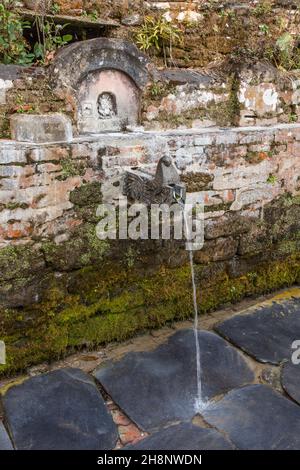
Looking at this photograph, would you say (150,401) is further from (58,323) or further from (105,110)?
(105,110)

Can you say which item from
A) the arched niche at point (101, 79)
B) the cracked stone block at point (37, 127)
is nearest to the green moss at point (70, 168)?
the cracked stone block at point (37, 127)

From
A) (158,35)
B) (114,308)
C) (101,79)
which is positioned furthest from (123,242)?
(158,35)

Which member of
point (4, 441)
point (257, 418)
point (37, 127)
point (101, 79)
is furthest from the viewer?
point (101, 79)

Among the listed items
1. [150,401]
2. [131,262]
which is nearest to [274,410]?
[150,401]

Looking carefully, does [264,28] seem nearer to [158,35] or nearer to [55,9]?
[158,35]

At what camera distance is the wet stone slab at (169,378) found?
245cm

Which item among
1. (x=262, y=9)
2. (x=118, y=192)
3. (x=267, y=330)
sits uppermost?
(x=262, y=9)

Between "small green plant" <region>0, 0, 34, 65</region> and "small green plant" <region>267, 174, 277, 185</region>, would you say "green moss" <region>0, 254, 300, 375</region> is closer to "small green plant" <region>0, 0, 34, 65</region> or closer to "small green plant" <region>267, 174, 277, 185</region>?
"small green plant" <region>267, 174, 277, 185</region>

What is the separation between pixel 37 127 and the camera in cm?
254

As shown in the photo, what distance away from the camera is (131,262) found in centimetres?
311

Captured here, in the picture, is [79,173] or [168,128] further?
[168,128]

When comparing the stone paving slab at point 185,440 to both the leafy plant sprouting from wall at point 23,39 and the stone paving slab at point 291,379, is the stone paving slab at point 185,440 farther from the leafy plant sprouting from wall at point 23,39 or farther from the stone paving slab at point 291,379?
the leafy plant sprouting from wall at point 23,39

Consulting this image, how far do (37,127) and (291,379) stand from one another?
7.10 ft
